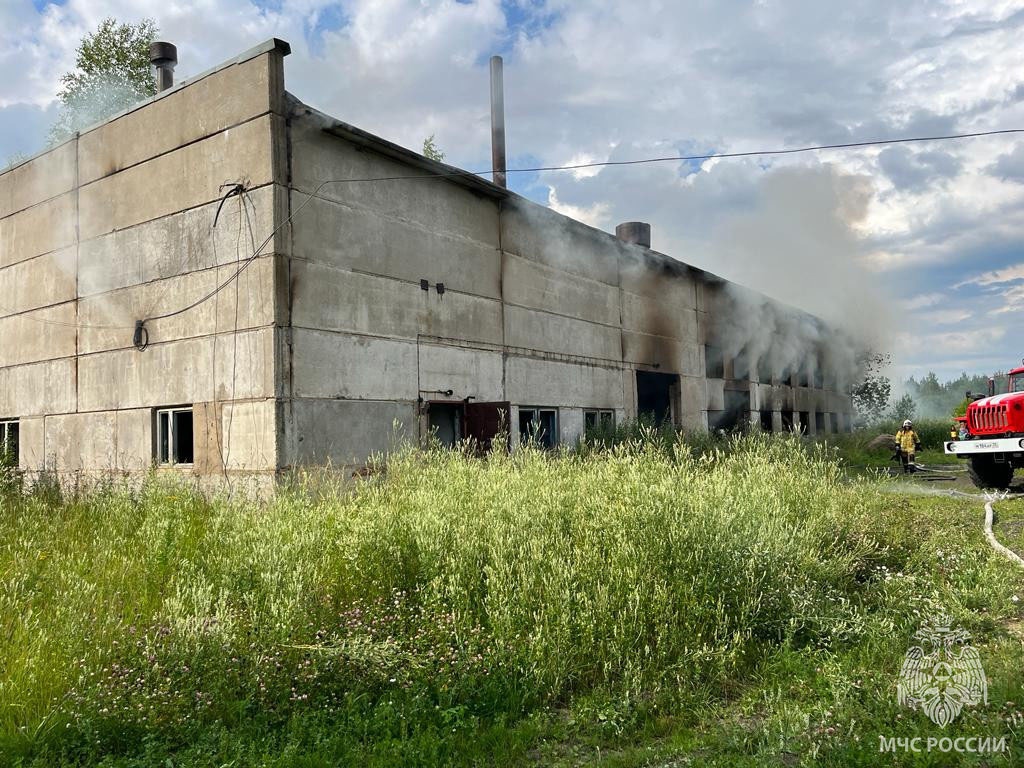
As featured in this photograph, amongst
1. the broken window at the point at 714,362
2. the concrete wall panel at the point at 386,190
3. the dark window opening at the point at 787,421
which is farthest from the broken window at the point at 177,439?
the dark window opening at the point at 787,421

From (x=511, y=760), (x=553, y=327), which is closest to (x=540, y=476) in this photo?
(x=511, y=760)

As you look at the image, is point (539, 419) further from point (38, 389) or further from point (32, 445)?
point (32, 445)

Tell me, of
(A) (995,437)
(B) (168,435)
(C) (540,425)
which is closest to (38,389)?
(B) (168,435)

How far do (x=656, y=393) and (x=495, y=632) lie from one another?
615 inches

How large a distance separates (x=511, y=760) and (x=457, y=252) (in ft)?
31.2

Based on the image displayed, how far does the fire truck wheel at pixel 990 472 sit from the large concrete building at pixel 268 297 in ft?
24.1

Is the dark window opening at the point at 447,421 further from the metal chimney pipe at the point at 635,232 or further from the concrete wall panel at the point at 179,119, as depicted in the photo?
the metal chimney pipe at the point at 635,232

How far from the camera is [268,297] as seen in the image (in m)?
9.38

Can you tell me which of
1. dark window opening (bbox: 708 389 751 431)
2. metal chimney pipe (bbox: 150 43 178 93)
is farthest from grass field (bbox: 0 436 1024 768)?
dark window opening (bbox: 708 389 751 431)

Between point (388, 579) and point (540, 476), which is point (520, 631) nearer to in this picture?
point (388, 579)

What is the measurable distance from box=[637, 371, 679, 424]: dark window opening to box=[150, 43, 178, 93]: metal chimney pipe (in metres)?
11.9

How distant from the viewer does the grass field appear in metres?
3.93

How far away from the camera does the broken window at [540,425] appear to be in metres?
13.4

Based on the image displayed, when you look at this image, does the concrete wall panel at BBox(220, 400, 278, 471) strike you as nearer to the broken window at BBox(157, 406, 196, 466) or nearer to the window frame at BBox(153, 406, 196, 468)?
the window frame at BBox(153, 406, 196, 468)
